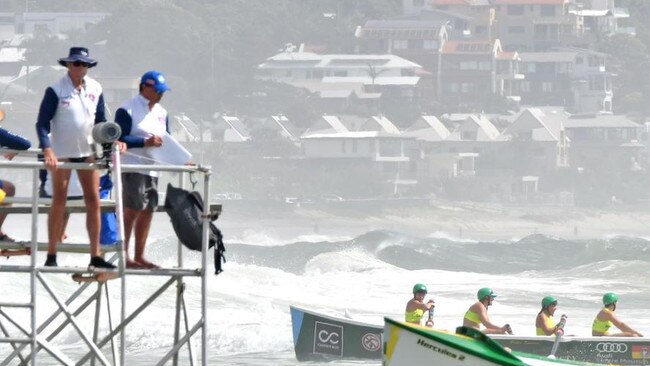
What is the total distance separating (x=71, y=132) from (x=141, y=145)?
1.64 ft

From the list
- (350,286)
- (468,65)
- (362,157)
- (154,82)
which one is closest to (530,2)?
(468,65)

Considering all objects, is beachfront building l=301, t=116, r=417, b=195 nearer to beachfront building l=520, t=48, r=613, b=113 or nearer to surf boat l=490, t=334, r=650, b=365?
beachfront building l=520, t=48, r=613, b=113

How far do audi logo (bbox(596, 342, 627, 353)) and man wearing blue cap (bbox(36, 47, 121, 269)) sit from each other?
36.0 ft

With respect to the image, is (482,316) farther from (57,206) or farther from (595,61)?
(595,61)

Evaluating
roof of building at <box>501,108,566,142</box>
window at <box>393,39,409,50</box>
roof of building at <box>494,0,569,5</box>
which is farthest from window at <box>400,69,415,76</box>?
roof of building at <box>494,0,569,5</box>

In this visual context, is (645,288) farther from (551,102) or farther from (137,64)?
(551,102)

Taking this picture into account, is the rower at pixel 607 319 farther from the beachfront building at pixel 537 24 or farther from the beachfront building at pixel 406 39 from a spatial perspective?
the beachfront building at pixel 537 24

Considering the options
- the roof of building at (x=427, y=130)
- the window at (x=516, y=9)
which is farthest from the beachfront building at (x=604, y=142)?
the window at (x=516, y=9)

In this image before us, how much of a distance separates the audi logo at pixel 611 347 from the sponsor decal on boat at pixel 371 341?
299 cm

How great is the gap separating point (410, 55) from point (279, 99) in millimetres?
17940

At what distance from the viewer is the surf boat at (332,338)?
21.5 meters

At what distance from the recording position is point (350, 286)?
1815 inches

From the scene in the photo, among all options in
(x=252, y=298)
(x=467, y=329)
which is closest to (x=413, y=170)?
(x=252, y=298)

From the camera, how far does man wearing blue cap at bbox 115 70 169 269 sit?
10.0 meters
